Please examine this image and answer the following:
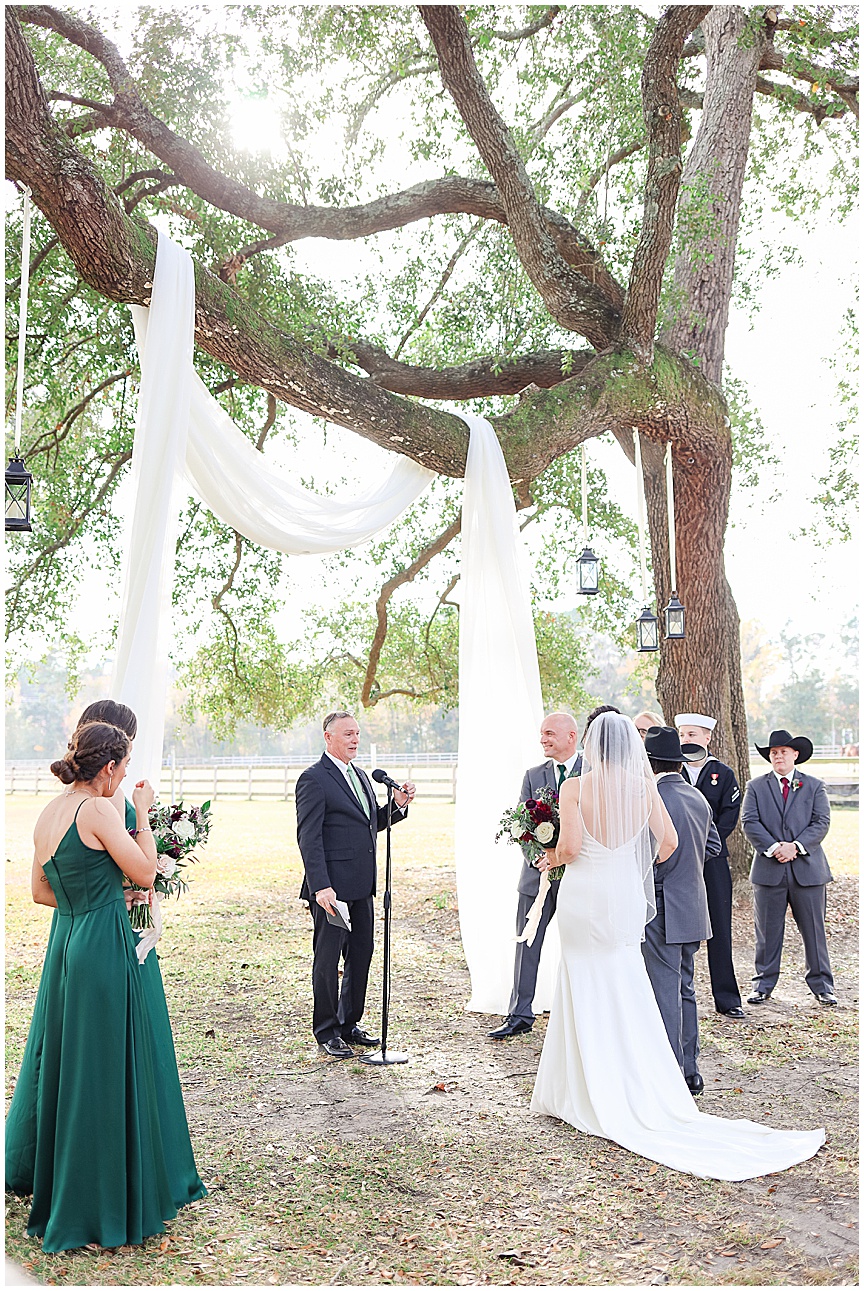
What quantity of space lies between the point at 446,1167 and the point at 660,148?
24.5 ft

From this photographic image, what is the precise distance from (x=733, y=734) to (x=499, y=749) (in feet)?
13.0

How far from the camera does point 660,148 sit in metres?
8.11

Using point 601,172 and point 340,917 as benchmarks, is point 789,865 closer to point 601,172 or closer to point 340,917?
point 340,917

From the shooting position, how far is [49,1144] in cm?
357

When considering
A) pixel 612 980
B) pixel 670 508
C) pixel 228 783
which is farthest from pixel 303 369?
pixel 228 783

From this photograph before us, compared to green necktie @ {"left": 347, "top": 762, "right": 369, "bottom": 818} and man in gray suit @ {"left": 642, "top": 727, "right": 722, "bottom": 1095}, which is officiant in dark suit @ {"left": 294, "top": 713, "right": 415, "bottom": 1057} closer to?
green necktie @ {"left": 347, "top": 762, "right": 369, "bottom": 818}

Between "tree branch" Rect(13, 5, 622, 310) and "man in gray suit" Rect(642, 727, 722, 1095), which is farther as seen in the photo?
"tree branch" Rect(13, 5, 622, 310)

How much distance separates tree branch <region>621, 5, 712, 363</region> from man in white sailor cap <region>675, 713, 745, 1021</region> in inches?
151

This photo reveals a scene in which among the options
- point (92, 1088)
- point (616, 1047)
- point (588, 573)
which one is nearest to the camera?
point (92, 1088)

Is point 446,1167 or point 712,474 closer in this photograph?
point 446,1167

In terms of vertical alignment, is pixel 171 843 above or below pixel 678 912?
above

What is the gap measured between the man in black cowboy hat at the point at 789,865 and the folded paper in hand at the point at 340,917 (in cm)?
306

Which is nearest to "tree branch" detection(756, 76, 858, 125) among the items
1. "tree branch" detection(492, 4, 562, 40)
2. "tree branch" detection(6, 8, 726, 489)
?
"tree branch" detection(492, 4, 562, 40)

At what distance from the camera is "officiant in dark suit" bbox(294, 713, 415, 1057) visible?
5.81m
